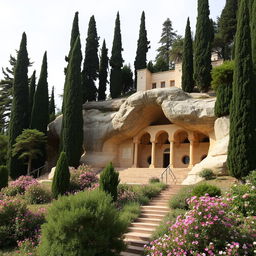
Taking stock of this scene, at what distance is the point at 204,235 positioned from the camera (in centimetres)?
746

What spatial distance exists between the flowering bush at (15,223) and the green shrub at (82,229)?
3156mm

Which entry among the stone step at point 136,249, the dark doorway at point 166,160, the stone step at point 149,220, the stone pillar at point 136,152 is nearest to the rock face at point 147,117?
the stone pillar at point 136,152

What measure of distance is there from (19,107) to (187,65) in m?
18.5

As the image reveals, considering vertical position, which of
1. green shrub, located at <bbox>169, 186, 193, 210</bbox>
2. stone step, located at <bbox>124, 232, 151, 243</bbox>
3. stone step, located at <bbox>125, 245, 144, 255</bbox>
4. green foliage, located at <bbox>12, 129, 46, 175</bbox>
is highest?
green foliage, located at <bbox>12, 129, 46, 175</bbox>

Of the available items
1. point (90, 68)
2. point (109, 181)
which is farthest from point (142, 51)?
point (109, 181)

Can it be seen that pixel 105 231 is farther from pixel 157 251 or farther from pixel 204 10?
pixel 204 10

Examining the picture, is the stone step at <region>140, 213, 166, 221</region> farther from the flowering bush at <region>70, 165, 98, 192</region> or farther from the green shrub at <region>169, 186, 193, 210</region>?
the flowering bush at <region>70, 165, 98, 192</region>

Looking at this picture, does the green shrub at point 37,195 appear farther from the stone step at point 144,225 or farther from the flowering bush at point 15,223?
the stone step at point 144,225

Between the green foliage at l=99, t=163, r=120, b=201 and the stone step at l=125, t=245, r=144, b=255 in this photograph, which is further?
the green foliage at l=99, t=163, r=120, b=201

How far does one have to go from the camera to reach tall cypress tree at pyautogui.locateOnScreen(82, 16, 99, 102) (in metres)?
37.2

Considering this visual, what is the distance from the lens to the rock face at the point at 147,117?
2334cm

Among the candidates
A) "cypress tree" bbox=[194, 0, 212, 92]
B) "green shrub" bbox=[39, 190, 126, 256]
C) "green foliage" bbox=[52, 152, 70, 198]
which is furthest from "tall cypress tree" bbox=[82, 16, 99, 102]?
"green shrub" bbox=[39, 190, 126, 256]

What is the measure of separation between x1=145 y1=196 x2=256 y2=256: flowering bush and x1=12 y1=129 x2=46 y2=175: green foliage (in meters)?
22.0

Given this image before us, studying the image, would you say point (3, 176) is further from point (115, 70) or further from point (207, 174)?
point (115, 70)
